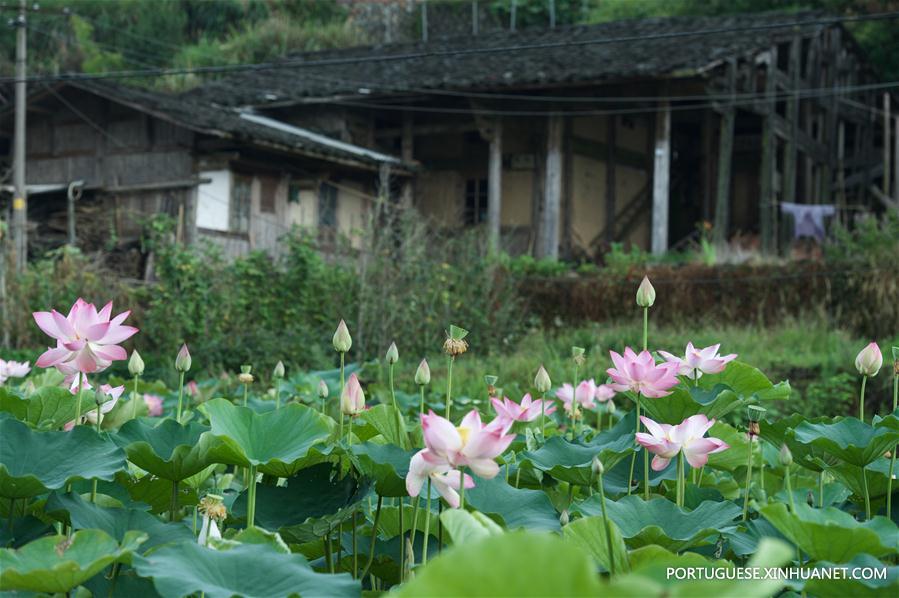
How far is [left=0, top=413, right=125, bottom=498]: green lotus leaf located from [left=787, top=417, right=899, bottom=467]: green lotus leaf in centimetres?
103

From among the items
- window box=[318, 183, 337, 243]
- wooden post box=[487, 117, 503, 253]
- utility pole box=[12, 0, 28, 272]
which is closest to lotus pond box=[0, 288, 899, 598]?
utility pole box=[12, 0, 28, 272]

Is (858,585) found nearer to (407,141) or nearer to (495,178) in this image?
(495,178)

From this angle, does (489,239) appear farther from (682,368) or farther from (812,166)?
(682,368)

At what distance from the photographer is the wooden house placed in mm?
15930

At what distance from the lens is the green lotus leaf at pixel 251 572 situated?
3.79 feet

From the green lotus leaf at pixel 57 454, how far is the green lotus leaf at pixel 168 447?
0.12 ft

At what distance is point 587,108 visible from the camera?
57.1 feet

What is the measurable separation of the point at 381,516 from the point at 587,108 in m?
16.3

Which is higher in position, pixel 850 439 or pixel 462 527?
pixel 462 527

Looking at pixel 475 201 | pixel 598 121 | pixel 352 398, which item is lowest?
pixel 475 201

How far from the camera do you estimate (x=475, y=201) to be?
60.5 feet

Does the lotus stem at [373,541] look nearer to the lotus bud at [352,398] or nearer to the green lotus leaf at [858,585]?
the lotus bud at [352,398]

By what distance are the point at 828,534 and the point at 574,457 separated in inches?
21.7

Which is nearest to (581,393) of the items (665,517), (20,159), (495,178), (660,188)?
(665,517)
